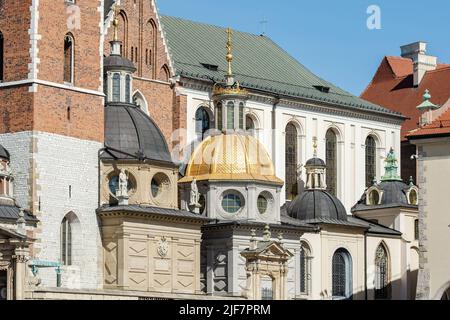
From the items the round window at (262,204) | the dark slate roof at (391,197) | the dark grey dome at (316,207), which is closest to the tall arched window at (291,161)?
the dark grey dome at (316,207)

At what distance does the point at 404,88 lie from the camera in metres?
85.8

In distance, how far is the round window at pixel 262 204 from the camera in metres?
59.1

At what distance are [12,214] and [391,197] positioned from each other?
1049 inches

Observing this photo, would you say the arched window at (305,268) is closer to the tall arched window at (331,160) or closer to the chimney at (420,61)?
the tall arched window at (331,160)

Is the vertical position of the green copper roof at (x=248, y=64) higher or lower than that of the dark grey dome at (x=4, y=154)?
higher

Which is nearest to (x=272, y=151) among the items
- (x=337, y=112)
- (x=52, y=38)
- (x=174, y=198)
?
(x=337, y=112)

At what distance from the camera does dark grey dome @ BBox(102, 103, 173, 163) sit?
175 ft

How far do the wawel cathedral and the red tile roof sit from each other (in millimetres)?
8017

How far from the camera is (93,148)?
51.9 m

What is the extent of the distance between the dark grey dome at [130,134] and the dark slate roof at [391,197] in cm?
1759

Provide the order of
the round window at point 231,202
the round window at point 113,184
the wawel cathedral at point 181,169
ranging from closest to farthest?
the wawel cathedral at point 181,169 → the round window at point 113,184 → the round window at point 231,202

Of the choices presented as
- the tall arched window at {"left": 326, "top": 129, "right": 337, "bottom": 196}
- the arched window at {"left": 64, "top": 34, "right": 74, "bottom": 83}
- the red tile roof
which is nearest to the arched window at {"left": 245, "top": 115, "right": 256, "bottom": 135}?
the tall arched window at {"left": 326, "top": 129, "right": 337, "bottom": 196}

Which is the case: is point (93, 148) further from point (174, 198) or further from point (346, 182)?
point (346, 182)
